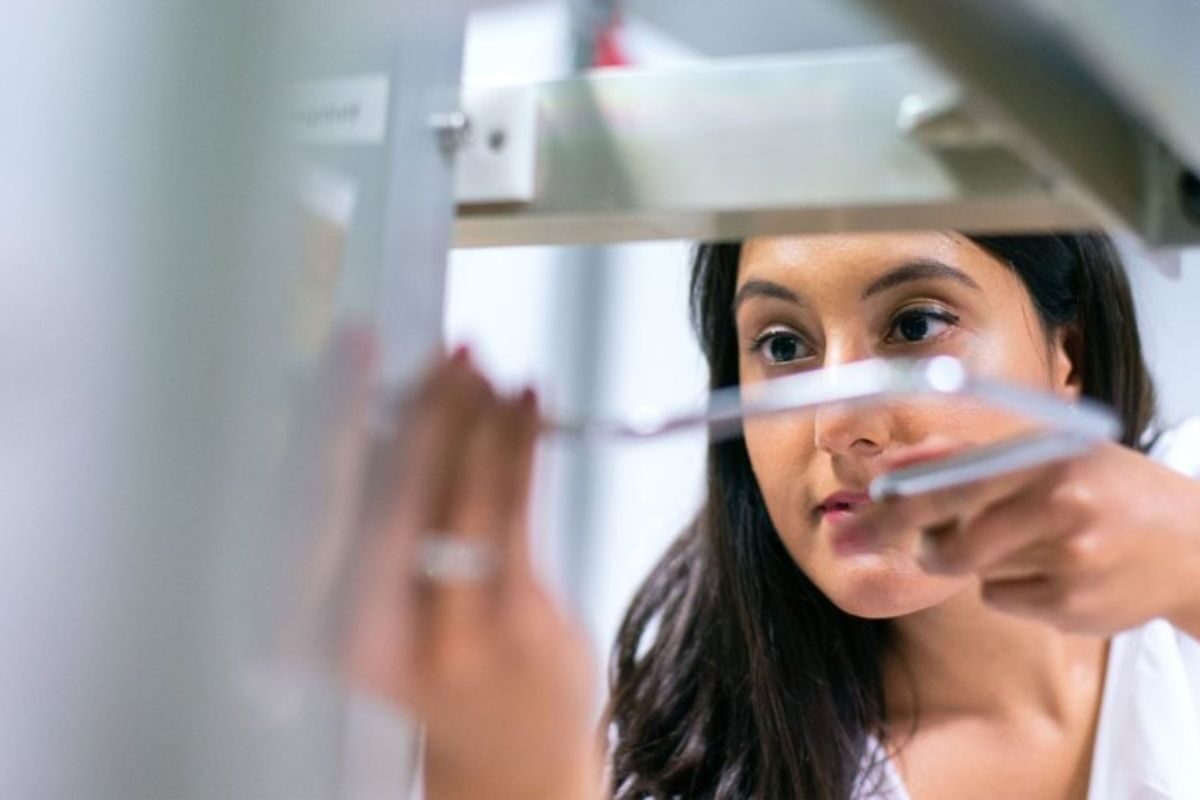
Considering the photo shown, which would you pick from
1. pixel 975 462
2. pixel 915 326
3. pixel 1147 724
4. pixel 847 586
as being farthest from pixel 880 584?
pixel 975 462

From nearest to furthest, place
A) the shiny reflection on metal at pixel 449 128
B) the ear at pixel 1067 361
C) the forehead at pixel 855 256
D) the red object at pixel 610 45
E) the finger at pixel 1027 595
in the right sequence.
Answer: the shiny reflection on metal at pixel 449 128
the finger at pixel 1027 595
the red object at pixel 610 45
the forehead at pixel 855 256
the ear at pixel 1067 361

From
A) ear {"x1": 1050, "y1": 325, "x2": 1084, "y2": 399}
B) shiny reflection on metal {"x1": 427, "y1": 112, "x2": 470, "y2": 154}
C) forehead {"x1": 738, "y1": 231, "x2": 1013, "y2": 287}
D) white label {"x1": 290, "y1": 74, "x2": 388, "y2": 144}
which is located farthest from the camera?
ear {"x1": 1050, "y1": 325, "x2": 1084, "y2": 399}

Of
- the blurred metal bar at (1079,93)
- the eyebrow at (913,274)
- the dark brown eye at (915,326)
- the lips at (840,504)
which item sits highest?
the eyebrow at (913,274)

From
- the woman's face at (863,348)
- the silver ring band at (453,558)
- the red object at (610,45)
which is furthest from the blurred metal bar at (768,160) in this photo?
the woman's face at (863,348)

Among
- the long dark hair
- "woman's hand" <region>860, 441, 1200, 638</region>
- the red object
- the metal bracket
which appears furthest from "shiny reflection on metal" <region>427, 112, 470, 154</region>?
the long dark hair

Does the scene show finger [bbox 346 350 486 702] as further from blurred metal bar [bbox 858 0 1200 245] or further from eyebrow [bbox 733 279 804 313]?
eyebrow [bbox 733 279 804 313]

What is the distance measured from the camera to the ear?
756 millimetres

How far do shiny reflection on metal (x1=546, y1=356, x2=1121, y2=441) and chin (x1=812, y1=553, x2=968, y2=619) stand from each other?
0.40 meters

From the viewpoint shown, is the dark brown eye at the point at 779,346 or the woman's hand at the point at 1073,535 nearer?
the woman's hand at the point at 1073,535

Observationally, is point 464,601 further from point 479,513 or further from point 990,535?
point 990,535

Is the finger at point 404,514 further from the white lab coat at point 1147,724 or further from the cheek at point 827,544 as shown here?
the white lab coat at point 1147,724

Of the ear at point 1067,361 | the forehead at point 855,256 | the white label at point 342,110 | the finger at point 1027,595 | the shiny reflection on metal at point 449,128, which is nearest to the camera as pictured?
the white label at point 342,110

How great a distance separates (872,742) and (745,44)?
46 centimetres

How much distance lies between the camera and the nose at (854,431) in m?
0.64
